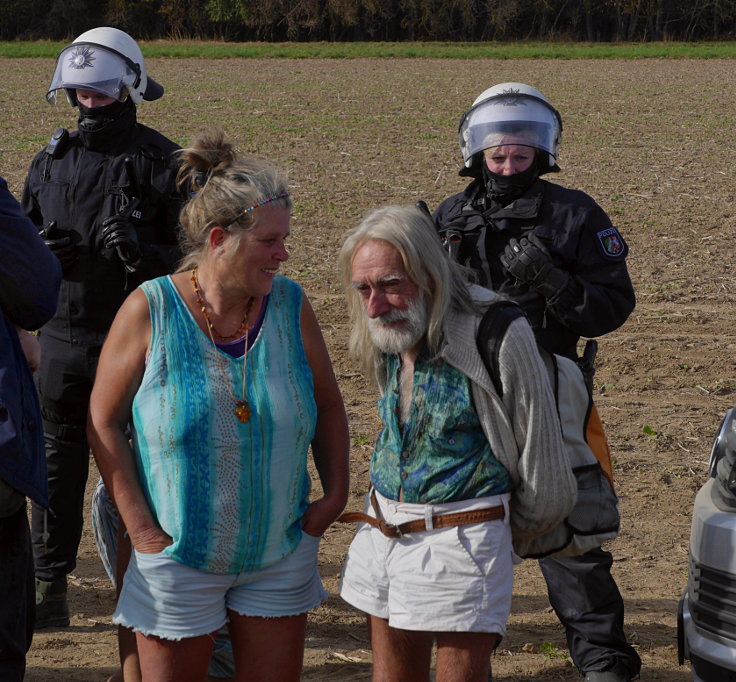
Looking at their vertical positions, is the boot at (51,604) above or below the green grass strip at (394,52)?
below

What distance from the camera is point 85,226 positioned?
16.7 ft

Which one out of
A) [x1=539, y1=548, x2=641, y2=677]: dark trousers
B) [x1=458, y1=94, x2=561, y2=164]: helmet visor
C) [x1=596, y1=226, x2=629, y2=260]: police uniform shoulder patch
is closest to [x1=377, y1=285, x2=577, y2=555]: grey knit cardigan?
[x1=539, y1=548, x2=641, y2=677]: dark trousers

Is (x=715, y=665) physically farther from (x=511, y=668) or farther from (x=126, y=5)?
(x=126, y=5)

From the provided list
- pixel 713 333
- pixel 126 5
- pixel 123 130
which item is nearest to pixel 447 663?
pixel 123 130

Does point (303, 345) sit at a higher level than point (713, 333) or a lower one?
higher

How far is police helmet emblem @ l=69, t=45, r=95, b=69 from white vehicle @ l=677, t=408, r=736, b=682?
3.12 m

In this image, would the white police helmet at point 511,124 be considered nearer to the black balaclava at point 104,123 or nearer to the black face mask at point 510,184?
the black face mask at point 510,184

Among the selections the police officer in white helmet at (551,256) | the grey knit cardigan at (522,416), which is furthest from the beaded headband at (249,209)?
the police officer in white helmet at (551,256)

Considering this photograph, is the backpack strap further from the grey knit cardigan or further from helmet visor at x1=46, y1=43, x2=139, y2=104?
helmet visor at x1=46, y1=43, x2=139, y2=104

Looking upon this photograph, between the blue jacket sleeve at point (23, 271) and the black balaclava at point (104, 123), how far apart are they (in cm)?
158

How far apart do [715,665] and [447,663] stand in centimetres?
101

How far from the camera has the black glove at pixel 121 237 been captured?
15.8 feet

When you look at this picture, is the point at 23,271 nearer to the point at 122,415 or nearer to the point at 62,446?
the point at 122,415

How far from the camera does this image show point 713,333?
9531 mm
